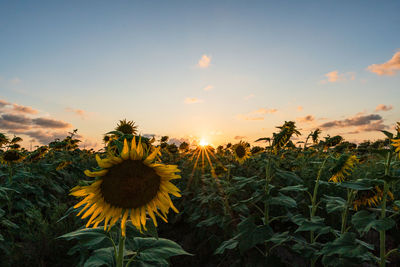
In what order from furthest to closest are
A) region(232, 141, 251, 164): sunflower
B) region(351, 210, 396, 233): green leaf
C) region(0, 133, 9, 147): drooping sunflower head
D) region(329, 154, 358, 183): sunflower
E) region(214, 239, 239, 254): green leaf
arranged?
region(0, 133, 9, 147): drooping sunflower head < region(232, 141, 251, 164): sunflower < region(329, 154, 358, 183): sunflower < region(214, 239, 239, 254): green leaf < region(351, 210, 396, 233): green leaf

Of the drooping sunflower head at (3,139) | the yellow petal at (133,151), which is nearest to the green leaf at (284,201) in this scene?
the yellow petal at (133,151)

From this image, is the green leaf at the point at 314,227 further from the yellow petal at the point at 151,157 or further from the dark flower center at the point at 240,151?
the dark flower center at the point at 240,151

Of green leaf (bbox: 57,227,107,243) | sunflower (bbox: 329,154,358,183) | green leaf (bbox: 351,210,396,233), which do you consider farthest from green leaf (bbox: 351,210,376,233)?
green leaf (bbox: 57,227,107,243)

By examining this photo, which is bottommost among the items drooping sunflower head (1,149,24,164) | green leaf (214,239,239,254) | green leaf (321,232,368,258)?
green leaf (214,239,239,254)

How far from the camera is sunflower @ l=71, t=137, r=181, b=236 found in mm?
1606

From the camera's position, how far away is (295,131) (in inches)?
117

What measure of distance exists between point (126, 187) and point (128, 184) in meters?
0.03

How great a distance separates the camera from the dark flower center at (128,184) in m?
1.62

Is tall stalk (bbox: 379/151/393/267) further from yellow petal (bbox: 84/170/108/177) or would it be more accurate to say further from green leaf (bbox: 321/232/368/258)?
yellow petal (bbox: 84/170/108/177)

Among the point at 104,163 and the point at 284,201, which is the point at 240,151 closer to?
the point at 284,201

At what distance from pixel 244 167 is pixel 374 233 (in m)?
3.55

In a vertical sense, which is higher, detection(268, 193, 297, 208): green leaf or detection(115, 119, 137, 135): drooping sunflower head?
detection(115, 119, 137, 135): drooping sunflower head

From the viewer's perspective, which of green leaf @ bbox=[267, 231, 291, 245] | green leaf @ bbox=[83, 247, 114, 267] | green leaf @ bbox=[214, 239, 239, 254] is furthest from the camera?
green leaf @ bbox=[214, 239, 239, 254]

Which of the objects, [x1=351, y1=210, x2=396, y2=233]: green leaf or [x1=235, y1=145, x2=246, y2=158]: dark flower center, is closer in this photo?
[x1=351, y1=210, x2=396, y2=233]: green leaf
